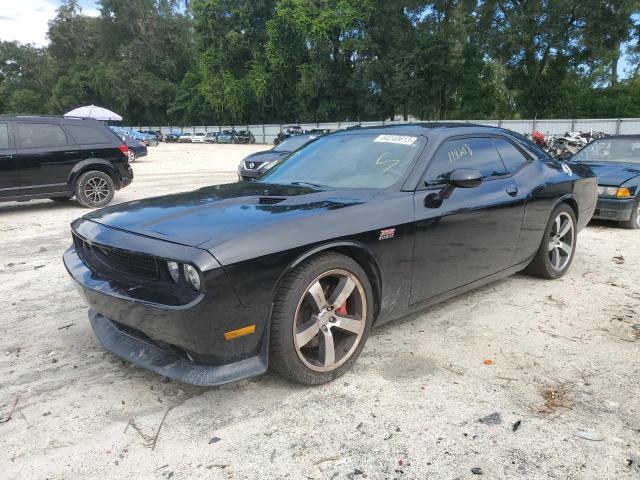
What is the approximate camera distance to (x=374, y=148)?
3.79m

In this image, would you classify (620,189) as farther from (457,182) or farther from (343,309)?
(343,309)

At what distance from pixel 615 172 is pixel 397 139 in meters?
5.31

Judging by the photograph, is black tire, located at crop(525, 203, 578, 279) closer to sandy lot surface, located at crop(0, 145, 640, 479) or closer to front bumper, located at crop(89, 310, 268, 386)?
sandy lot surface, located at crop(0, 145, 640, 479)

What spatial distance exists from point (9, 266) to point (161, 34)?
70.1 metres

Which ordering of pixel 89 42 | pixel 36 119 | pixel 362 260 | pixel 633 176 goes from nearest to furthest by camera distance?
pixel 362 260 < pixel 633 176 < pixel 36 119 < pixel 89 42

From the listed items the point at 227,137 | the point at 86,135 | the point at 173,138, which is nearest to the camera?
the point at 86,135

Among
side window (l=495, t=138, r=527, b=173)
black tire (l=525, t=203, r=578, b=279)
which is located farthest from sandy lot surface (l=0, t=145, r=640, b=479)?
side window (l=495, t=138, r=527, b=173)

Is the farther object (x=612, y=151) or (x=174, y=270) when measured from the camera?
(x=612, y=151)

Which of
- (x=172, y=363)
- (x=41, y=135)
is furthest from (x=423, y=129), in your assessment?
(x=41, y=135)

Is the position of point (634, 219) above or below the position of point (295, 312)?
below

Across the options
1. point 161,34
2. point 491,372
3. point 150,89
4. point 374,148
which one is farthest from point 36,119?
point 161,34

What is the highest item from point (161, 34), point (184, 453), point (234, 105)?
point (161, 34)

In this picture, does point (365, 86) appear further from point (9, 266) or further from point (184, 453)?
point (184, 453)

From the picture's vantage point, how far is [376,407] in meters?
2.73
